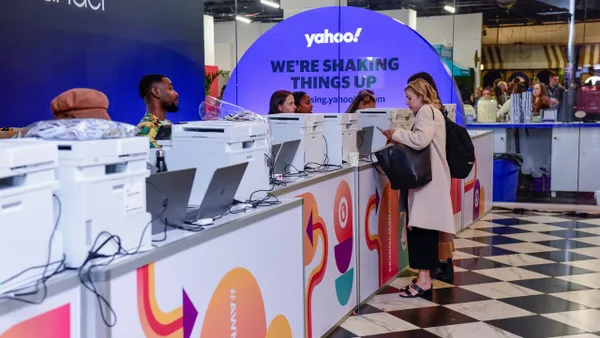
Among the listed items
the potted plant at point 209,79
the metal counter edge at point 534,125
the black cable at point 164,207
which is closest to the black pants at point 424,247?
the black cable at point 164,207

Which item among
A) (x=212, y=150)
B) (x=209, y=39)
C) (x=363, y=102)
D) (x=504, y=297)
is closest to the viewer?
(x=212, y=150)

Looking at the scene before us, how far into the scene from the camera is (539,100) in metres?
9.13

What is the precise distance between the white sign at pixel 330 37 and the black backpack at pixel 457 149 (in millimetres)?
3236

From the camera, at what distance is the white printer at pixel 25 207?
5.48 ft

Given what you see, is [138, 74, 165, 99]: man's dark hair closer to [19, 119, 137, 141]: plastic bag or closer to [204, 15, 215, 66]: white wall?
[19, 119, 137, 141]: plastic bag

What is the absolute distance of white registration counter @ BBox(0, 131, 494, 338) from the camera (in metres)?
1.90

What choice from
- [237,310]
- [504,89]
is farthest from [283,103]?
[504,89]

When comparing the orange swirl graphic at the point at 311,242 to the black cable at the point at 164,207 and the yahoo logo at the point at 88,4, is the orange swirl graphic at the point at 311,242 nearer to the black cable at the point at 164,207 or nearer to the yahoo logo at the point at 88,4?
the black cable at the point at 164,207

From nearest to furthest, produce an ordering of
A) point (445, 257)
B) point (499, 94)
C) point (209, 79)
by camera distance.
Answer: point (445, 257), point (209, 79), point (499, 94)


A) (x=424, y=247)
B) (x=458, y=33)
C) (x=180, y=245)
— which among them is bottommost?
(x=424, y=247)

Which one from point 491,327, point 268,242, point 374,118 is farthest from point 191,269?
point 374,118

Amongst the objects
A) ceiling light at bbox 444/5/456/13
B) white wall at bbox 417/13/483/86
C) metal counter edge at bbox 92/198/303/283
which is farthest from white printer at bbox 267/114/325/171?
ceiling light at bbox 444/5/456/13

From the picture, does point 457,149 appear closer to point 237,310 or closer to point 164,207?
point 237,310

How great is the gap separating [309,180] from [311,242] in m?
0.33
